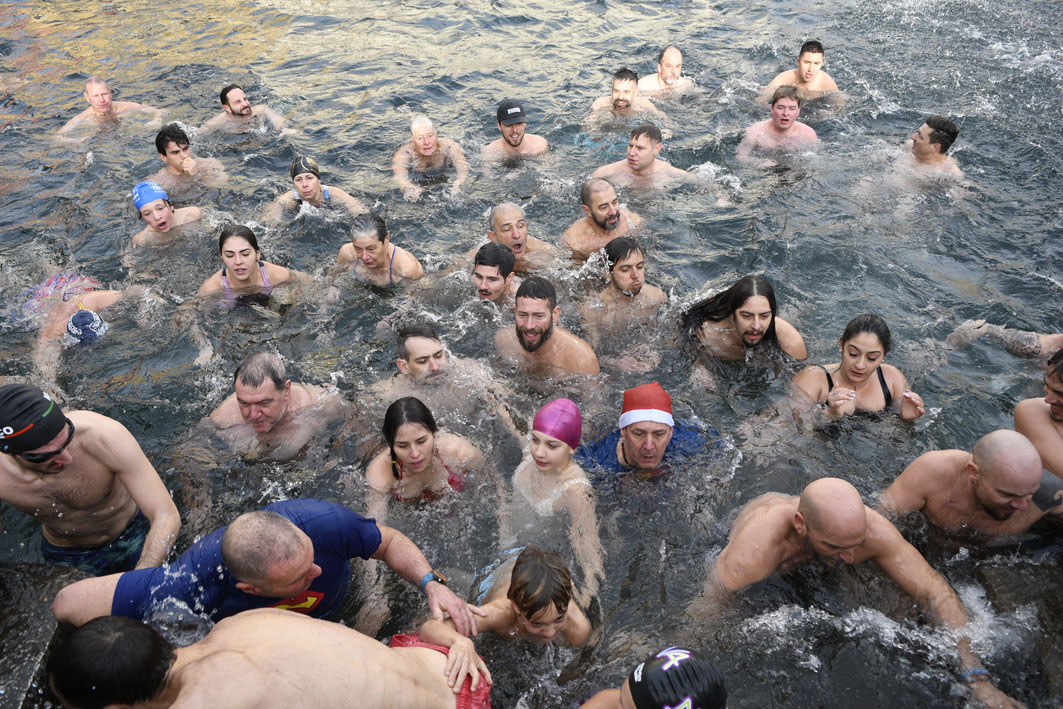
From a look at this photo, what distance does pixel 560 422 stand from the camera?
4875 millimetres

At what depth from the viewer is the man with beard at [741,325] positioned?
617 centimetres

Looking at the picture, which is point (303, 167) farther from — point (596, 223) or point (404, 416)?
point (404, 416)

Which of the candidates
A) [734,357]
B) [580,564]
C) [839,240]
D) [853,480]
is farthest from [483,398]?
[839,240]

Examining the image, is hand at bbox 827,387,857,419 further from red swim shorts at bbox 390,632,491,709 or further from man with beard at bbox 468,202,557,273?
red swim shorts at bbox 390,632,491,709

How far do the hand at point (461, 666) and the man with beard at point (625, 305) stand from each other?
3792mm

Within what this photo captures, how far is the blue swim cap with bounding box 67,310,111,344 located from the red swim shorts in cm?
529

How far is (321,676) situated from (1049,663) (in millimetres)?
4186

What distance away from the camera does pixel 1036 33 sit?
13.3 m

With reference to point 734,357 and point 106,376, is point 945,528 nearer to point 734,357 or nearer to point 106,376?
point 734,357

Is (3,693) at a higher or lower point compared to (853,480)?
higher

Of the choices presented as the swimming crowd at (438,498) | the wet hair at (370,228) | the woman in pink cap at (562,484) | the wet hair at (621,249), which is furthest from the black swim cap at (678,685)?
the wet hair at (370,228)

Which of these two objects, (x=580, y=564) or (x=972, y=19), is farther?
(x=972, y=19)

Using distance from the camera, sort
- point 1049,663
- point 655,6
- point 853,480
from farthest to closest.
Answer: point 655,6 → point 853,480 → point 1049,663

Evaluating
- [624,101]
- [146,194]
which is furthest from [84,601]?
[624,101]
